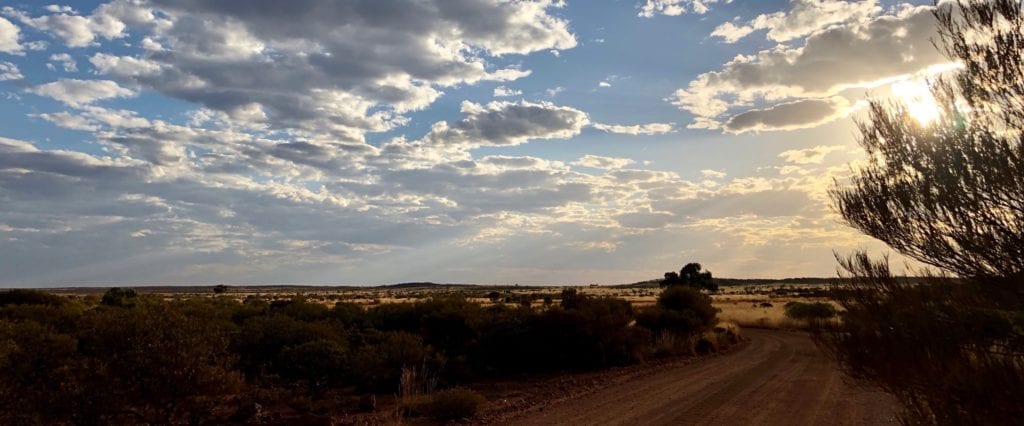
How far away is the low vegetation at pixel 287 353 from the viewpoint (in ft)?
42.7

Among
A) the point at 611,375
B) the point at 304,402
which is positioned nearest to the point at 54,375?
the point at 304,402

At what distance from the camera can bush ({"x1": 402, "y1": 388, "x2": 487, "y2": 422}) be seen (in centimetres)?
1474

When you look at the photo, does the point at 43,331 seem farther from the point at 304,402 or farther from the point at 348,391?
the point at 348,391

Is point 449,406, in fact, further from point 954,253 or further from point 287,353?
point 954,253

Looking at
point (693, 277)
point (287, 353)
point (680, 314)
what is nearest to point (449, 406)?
point (287, 353)

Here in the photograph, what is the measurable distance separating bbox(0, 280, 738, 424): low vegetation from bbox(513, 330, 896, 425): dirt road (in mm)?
3050

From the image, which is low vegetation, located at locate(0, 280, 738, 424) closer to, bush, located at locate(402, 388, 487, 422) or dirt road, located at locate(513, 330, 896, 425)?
bush, located at locate(402, 388, 487, 422)

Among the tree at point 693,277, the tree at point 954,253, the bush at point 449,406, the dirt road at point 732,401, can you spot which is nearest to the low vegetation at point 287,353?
the bush at point 449,406

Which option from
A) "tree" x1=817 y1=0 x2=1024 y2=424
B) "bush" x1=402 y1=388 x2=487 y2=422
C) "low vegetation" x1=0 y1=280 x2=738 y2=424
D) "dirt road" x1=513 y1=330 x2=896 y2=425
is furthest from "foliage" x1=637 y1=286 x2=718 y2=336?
"tree" x1=817 y1=0 x2=1024 y2=424

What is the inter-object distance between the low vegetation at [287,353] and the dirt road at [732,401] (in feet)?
10.0

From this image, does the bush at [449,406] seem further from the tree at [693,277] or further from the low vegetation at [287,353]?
the tree at [693,277]

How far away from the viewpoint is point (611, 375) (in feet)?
70.9

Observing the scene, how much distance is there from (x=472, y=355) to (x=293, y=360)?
7.01 metres

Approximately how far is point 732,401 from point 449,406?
266 inches
